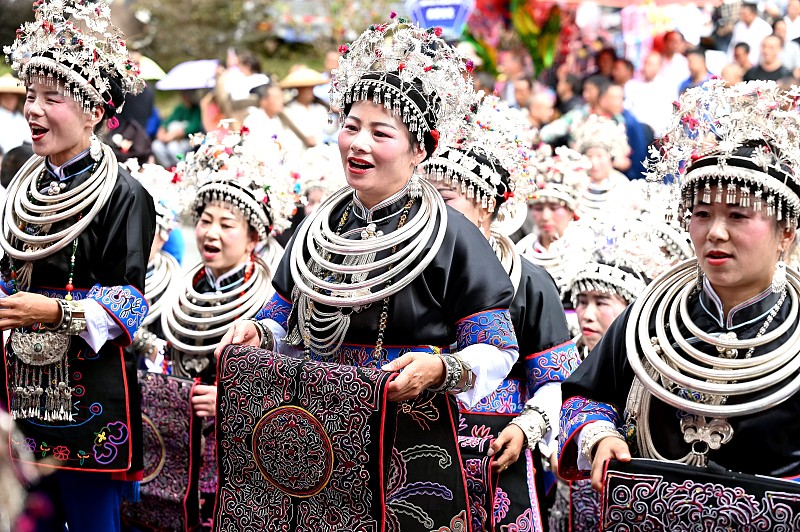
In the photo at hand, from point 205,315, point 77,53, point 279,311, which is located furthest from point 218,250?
point 279,311

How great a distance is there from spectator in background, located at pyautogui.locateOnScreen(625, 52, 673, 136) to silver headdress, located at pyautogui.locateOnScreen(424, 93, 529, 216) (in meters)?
8.11

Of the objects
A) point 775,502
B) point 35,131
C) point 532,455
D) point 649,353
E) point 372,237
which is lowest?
point 532,455

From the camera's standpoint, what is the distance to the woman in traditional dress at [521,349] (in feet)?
13.0

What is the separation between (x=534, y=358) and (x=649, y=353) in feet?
3.58

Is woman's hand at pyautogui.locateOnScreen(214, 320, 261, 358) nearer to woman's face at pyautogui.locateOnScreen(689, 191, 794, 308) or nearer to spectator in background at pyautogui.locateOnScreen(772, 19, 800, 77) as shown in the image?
woman's face at pyautogui.locateOnScreen(689, 191, 794, 308)

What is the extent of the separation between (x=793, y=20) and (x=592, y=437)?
10.0 metres

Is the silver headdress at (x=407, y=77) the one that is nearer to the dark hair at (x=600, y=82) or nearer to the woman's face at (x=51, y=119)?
the woman's face at (x=51, y=119)

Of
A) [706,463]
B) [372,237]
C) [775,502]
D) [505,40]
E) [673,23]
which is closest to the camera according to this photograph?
[775,502]

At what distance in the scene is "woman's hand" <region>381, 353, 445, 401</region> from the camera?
315cm

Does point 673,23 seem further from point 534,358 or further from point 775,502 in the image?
point 775,502

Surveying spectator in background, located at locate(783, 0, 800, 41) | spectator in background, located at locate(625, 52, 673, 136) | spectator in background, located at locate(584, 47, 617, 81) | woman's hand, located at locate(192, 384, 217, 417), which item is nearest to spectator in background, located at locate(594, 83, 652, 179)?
spectator in background, located at locate(625, 52, 673, 136)

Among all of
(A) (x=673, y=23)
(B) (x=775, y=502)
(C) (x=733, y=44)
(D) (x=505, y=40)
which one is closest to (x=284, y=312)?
(B) (x=775, y=502)

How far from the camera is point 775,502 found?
9.52 ft

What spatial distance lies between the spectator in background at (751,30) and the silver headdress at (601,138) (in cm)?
291
